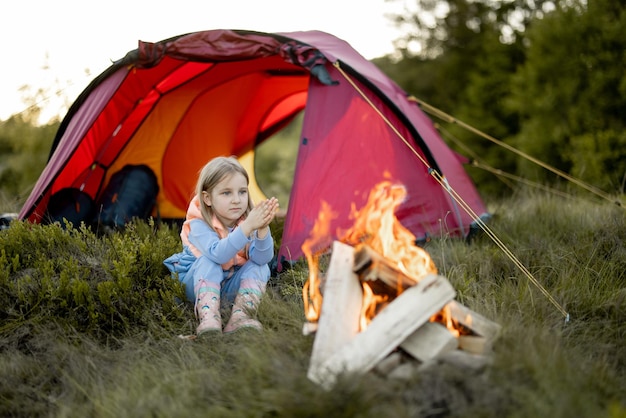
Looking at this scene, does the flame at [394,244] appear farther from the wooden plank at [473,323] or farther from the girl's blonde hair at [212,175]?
the girl's blonde hair at [212,175]

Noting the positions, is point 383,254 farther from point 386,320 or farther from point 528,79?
point 528,79

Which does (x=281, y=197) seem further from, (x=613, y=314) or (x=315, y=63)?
(x=613, y=314)

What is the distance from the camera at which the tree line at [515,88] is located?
6.65 meters

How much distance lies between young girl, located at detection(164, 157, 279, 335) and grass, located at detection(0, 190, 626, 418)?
0.13m

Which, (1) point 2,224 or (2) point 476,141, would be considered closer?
(1) point 2,224

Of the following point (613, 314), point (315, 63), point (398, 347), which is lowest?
point (613, 314)

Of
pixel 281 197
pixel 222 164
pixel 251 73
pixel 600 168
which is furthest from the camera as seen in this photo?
pixel 281 197

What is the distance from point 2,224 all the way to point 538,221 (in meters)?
4.04

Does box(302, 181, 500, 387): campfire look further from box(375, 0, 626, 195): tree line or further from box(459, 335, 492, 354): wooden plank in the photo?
box(375, 0, 626, 195): tree line

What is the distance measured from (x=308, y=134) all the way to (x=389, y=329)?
2153 mm

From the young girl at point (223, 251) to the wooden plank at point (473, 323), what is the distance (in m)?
1.04

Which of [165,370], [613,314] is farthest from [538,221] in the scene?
[165,370]

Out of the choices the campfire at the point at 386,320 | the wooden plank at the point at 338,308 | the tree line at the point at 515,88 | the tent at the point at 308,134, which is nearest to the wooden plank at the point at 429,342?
the campfire at the point at 386,320

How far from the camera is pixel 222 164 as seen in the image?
336cm
